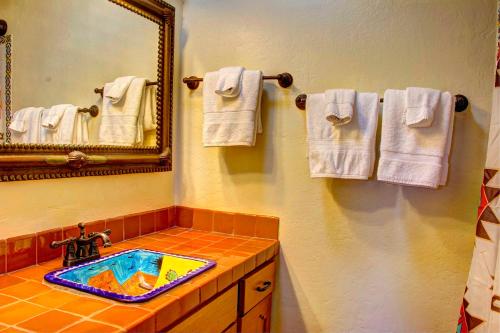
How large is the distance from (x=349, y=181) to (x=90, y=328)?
3.29 ft

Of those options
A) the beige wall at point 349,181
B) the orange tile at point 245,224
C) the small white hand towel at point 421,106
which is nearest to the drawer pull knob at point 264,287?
the beige wall at point 349,181

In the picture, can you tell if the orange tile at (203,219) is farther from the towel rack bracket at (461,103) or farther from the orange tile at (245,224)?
the towel rack bracket at (461,103)

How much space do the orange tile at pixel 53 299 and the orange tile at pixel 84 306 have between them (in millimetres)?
18

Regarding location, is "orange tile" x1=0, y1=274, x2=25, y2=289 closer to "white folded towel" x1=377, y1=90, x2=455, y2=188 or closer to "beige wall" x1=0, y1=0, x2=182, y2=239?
"beige wall" x1=0, y1=0, x2=182, y2=239

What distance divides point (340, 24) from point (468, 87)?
52 centimetres

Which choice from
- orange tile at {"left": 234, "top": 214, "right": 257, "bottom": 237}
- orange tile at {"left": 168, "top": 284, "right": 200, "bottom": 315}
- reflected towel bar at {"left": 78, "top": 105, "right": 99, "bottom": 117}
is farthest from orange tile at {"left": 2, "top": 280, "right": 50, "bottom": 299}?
orange tile at {"left": 234, "top": 214, "right": 257, "bottom": 237}

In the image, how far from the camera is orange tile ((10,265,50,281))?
1020 millimetres

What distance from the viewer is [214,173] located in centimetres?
163

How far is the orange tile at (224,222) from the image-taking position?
62.8 inches

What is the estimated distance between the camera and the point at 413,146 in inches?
47.3

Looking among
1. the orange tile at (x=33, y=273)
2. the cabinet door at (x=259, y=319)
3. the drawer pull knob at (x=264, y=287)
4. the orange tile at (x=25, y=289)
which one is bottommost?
the cabinet door at (x=259, y=319)

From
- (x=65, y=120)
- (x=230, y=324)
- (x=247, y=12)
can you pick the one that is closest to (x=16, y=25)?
(x=65, y=120)

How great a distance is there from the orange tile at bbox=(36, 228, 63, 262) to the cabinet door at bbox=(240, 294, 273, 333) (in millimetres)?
673

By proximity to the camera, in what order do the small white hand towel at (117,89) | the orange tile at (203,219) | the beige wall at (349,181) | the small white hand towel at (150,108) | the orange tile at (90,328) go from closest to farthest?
the orange tile at (90,328)
the beige wall at (349,181)
the small white hand towel at (117,89)
the small white hand towel at (150,108)
the orange tile at (203,219)
